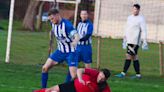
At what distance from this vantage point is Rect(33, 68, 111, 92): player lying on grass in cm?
1112

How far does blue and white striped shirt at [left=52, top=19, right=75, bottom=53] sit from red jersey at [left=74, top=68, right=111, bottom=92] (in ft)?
7.85

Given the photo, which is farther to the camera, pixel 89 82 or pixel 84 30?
pixel 84 30

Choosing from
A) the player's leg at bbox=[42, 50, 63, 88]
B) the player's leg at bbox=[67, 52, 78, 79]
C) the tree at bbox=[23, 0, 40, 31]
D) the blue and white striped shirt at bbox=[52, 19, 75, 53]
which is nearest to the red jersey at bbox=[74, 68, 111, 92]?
the player's leg at bbox=[67, 52, 78, 79]

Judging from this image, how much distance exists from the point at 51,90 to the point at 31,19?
36023mm

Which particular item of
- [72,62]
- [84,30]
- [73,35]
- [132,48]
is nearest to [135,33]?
[132,48]

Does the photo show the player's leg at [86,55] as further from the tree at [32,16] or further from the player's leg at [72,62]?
the tree at [32,16]

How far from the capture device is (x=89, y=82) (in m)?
11.4

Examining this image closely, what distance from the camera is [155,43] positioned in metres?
34.0

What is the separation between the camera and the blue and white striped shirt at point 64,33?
45.4ft

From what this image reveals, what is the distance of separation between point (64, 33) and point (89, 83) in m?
2.72

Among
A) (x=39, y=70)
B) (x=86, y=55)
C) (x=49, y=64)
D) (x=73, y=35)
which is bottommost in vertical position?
(x=39, y=70)

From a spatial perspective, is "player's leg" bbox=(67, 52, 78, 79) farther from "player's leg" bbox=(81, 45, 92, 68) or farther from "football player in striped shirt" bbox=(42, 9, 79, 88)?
"player's leg" bbox=(81, 45, 92, 68)

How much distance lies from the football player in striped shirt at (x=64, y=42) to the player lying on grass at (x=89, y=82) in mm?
1839

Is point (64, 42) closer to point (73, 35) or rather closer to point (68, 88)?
point (73, 35)
